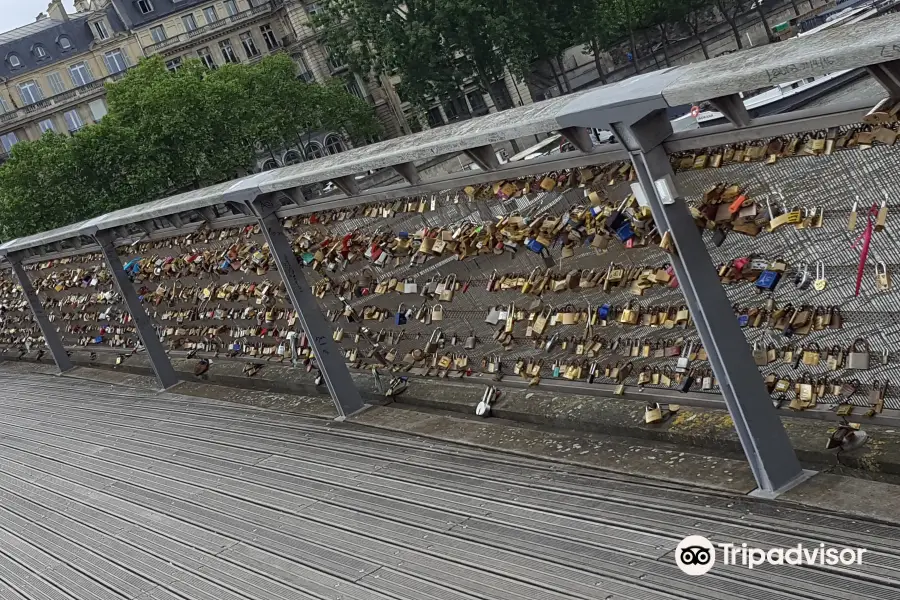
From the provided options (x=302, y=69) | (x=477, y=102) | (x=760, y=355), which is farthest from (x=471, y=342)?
(x=302, y=69)

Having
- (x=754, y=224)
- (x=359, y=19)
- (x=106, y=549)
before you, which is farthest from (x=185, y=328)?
(x=359, y=19)

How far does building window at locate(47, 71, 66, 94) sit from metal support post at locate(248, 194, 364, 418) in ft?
244

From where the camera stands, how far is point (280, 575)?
5660 millimetres

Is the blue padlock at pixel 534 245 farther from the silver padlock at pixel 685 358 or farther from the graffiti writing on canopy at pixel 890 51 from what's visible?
the graffiti writing on canopy at pixel 890 51

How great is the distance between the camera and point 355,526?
6.03m

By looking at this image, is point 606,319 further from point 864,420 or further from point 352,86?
point 352,86

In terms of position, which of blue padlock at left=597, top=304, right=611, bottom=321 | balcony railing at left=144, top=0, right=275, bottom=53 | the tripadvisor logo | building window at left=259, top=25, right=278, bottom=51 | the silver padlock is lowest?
the tripadvisor logo

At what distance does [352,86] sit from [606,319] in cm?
6988

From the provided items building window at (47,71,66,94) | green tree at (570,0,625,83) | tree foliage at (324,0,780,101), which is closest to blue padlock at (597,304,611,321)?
tree foliage at (324,0,780,101)

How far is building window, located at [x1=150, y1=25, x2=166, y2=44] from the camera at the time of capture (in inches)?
3012

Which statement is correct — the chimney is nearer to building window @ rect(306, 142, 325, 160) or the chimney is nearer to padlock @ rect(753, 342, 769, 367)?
building window @ rect(306, 142, 325, 160)

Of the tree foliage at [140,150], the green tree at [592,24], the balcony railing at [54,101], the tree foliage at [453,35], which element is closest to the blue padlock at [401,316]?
the tree foliage at [453,35]

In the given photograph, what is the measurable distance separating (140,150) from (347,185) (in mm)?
49530

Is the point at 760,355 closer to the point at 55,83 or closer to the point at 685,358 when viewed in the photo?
the point at 685,358
